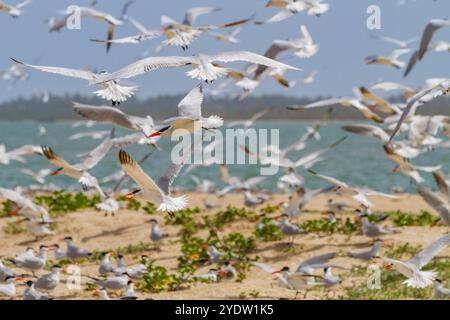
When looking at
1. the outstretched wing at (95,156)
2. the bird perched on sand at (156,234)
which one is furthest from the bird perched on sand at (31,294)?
the bird perched on sand at (156,234)

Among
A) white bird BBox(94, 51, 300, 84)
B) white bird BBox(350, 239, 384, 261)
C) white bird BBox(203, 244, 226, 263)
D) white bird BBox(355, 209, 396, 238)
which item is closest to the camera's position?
white bird BBox(94, 51, 300, 84)

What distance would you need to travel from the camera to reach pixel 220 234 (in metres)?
11.1

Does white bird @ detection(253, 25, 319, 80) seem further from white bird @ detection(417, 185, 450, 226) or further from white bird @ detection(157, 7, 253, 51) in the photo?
white bird @ detection(417, 185, 450, 226)

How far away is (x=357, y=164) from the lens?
146ft

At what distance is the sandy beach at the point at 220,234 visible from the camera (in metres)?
8.32

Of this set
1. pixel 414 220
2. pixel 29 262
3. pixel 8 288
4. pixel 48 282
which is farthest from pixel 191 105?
pixel 414 220

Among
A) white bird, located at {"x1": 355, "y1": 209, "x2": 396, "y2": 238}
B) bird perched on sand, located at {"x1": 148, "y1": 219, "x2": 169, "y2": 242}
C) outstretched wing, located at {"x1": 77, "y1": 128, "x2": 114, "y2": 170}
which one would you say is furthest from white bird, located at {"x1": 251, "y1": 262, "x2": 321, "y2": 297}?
bird perched on sand, located at {"x1": 148, "y1": 219, "x2": 169, "y2": 242}

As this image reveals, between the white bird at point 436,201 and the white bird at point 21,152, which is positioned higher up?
the white bird at point 21,152

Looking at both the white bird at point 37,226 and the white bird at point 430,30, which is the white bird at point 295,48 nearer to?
the white bird at point 430,30

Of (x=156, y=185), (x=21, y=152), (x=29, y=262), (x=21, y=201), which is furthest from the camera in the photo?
(x=21, y=152)

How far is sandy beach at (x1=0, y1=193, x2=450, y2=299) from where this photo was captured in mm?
8320

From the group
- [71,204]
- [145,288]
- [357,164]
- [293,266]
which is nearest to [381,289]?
[293,266]

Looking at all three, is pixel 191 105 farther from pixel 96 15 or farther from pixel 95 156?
pixel 96 15

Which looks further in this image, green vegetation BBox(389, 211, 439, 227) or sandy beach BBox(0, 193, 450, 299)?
green vegetation BBox(389, 211, 439, 227)
